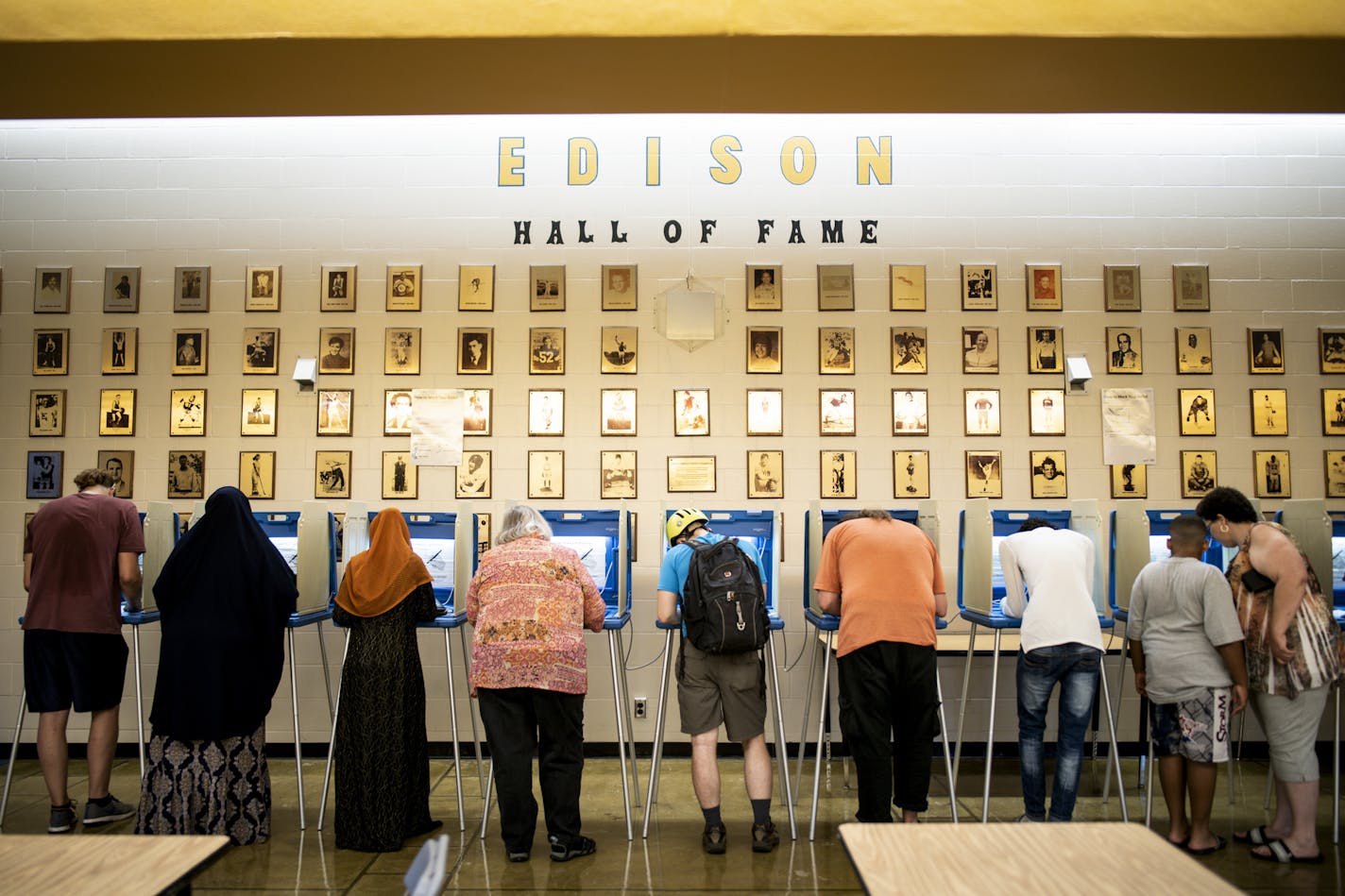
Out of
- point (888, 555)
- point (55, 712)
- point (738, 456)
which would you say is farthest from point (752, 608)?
point (55, 712)

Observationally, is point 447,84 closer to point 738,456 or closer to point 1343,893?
point 738,456

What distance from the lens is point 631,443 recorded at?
5129mm

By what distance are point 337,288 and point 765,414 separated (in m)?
2.52

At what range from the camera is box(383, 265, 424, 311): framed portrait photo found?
520 centimetres

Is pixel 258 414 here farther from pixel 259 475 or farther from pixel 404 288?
pixel 404 288

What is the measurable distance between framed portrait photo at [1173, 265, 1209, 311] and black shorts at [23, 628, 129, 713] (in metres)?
5.71

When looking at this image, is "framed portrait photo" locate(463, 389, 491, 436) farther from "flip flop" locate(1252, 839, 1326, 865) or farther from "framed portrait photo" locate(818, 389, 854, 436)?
"flip flop" locate(1252, 839, 1326, 865)

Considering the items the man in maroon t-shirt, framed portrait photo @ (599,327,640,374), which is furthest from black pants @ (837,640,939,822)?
the man in maroon t-shirt

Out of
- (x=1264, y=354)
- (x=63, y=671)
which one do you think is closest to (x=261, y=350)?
(x=63, y=671)

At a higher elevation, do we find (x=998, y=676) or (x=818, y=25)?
(x=818, y=25)

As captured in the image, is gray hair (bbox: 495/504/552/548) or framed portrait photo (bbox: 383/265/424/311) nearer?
gray hair (bbox: 495/504/552/548)

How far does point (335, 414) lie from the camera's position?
5160 mm

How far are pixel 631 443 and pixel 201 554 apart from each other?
7.40ft

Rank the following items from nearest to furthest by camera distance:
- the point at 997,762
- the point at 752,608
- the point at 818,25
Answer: the point at 818,25 → the point at 752,608 → the point at 997,762
